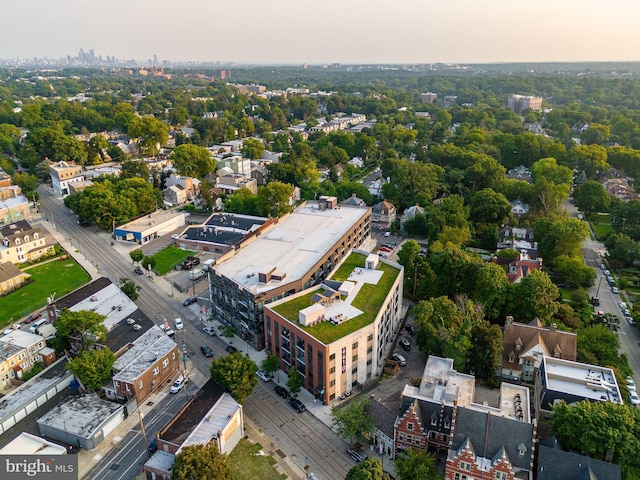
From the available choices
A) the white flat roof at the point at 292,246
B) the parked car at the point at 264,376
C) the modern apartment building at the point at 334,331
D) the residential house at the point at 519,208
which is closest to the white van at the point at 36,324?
the white flat roof at the point at 292,246

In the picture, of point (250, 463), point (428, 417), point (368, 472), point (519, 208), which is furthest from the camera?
point (519, 208)

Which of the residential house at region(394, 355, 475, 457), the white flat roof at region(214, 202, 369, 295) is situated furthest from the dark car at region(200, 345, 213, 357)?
the residential house at region(394, 355, 475, 457)

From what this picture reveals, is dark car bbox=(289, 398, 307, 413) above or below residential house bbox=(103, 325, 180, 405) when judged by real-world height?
below

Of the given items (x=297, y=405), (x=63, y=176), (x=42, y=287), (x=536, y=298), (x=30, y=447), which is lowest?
(x=42, y=287)

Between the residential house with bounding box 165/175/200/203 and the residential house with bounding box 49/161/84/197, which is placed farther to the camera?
the residential house with bounding box 165/175/200/203

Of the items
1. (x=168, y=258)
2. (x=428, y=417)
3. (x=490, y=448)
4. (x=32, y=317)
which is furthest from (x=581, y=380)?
(x=32, y=317)

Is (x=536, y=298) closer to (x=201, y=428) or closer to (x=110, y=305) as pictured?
(x=201, y=428)

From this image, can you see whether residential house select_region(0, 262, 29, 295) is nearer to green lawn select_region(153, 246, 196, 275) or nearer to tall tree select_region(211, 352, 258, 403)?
green lawn select_region(153, 246, 196, 275)
